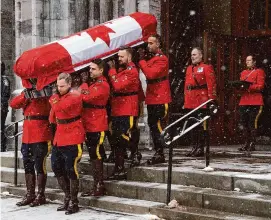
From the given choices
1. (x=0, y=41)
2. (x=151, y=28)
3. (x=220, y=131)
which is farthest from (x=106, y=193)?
(x=0, y=41)

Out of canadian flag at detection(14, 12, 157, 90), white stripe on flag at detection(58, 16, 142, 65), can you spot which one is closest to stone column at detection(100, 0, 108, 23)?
canadian flag at detection(14, 12, 157, 90)

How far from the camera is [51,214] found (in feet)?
21.2

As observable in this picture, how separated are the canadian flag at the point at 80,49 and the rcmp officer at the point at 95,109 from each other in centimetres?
36

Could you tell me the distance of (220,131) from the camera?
436 inches

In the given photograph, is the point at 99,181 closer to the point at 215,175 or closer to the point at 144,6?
the point at 215,175

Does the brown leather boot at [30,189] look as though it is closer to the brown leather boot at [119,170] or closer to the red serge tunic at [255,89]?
the brown leather boot at [119,170]

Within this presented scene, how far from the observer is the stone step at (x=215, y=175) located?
19.9 feet

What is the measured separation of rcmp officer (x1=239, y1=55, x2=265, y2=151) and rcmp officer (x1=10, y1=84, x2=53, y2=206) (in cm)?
370

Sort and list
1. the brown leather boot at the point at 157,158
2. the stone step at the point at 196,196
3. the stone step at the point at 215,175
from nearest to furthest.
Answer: the stone step at the point at 196,196 → the stone step at the point at 215,175 → the brown leather boot at the point at 157,158

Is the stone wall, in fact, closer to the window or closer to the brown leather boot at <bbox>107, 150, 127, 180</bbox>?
the window

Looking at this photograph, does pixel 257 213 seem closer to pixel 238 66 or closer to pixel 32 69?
pixel 32 69

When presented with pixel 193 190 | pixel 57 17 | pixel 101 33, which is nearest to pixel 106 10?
pixel 57 17

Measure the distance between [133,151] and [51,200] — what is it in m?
1.35

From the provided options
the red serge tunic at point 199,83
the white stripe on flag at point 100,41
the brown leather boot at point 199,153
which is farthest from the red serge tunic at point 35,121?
the brown leather boot at point 199,153
